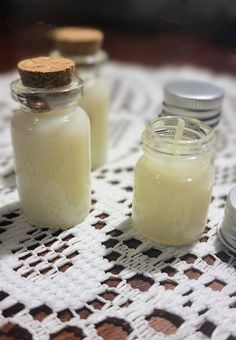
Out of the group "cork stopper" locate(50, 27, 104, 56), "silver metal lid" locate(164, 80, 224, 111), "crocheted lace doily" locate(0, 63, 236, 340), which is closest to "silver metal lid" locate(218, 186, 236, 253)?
"crocheted lace doily" locate(0, 63, 236, 340)

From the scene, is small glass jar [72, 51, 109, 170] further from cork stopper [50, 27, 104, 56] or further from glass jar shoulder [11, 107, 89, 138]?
glass jar shoulder [11, 107, 89, 138]

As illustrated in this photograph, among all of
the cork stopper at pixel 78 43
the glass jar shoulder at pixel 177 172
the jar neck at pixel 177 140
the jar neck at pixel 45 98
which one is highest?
the cork stopper at pixel 78 43

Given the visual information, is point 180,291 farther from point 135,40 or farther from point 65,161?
point 135,40

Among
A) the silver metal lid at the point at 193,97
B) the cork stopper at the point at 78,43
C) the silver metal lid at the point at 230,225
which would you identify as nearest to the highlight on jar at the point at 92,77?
the cork stopper at the point at 78,43

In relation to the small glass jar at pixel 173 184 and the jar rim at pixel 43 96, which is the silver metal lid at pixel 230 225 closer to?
the small glass jar at pixel 173 184

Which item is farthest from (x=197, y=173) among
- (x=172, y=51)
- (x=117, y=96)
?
(x=172, y=51)

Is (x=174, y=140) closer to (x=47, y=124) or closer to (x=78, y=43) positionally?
(x=47, y=124)

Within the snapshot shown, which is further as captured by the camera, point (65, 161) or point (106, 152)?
point (106, 152)
